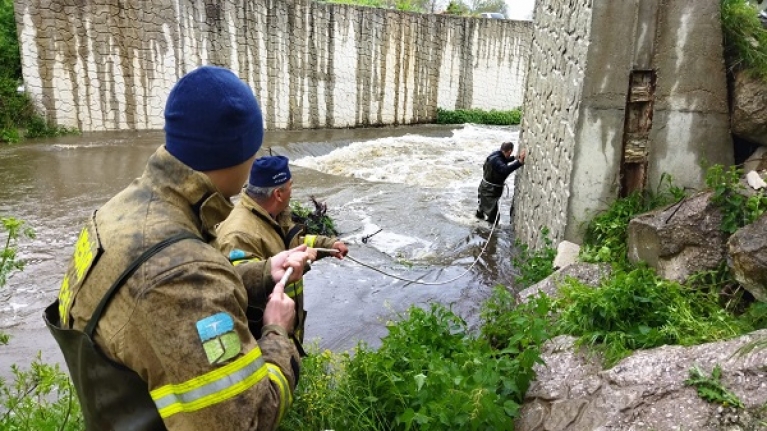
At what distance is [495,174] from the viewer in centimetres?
924

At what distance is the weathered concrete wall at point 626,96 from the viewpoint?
4863 millimetres

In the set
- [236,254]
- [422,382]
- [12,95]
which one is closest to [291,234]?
[236,254]

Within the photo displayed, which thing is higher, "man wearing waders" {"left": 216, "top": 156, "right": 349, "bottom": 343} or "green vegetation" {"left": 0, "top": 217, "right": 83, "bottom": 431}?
"man wearing waders" {"left": 216, "top": 156, "right": 349, "bottom": 343}

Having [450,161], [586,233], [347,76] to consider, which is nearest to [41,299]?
[586,233]

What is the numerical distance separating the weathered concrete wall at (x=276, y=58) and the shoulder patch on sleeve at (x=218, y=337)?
1472 centimetres

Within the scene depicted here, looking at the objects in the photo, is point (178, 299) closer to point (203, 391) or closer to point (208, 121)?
point (203, 391)

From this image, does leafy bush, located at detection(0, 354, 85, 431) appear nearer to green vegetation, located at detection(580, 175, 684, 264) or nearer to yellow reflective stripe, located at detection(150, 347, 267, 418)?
yellow reflective stripe, located at detection(150, 347, 267, 418)

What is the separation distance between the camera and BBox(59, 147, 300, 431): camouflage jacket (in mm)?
1504

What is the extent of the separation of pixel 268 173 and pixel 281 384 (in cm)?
211

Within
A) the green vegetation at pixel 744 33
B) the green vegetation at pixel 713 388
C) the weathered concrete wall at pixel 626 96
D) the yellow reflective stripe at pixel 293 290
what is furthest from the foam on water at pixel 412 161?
the green vegetation at pixel 713 388

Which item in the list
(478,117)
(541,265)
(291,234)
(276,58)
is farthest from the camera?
(478,117)

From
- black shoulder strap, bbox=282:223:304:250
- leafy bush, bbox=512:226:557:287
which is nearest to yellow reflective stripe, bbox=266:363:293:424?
black shoulder strap, bbox=282:223:304:250

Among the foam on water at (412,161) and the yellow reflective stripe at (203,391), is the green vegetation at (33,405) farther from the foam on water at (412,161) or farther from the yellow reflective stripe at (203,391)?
the foam on water at (412,161)

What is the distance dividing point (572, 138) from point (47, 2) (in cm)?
1307
